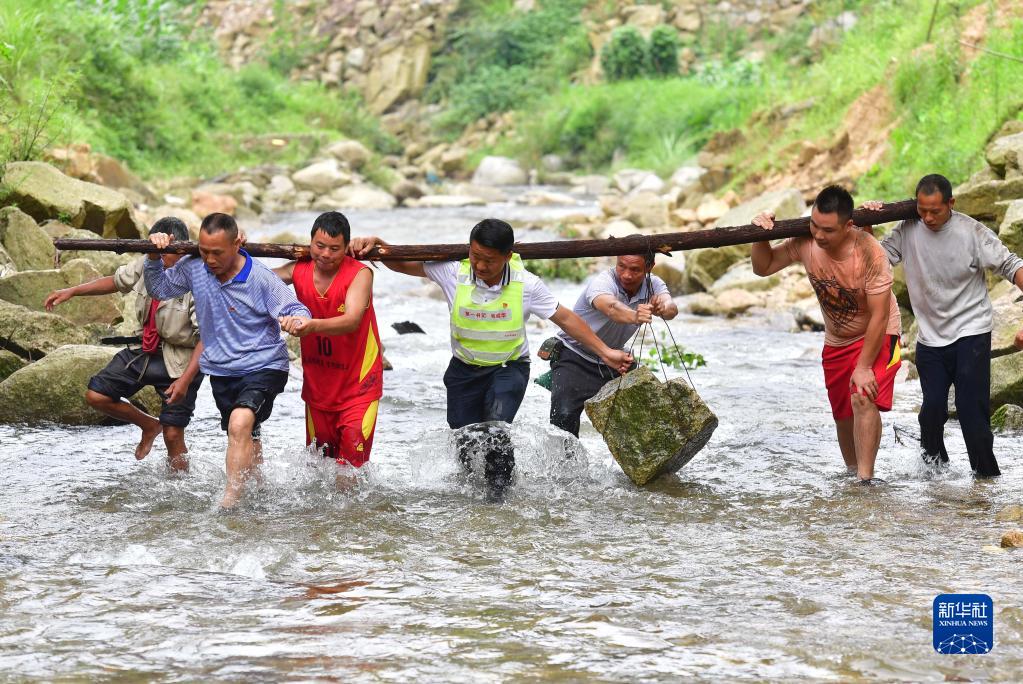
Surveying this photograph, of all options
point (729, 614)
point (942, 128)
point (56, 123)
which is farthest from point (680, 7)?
point (729, 614)

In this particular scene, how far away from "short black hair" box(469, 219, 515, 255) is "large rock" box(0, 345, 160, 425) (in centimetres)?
361

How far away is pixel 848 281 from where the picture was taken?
6691mm

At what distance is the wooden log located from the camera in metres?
6.65

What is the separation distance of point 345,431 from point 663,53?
3130 centimetres

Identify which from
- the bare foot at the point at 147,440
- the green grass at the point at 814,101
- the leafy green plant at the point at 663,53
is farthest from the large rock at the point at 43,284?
the leafy green plant at the point at 663,53

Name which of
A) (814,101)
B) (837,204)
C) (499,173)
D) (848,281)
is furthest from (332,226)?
(499,173)

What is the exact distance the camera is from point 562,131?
114 ft

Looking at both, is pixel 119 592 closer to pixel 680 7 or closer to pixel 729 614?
pixel 729 614

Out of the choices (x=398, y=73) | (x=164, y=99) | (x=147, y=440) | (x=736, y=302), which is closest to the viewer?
(x=147, y=440)

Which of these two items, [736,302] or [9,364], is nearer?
[9,364]

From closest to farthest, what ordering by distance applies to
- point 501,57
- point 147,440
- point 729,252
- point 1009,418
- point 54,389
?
point 147,440
point 1009,418
point 54,389
point 729,252
point 501,57

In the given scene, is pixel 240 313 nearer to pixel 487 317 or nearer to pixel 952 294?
pixel 487 317

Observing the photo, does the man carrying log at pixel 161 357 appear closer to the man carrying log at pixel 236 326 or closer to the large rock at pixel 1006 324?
the man carrying log at pixel 236 326

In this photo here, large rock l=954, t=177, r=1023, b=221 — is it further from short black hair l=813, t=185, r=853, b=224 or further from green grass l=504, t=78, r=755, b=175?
green grass l=504, t=78, r=755, b=175
